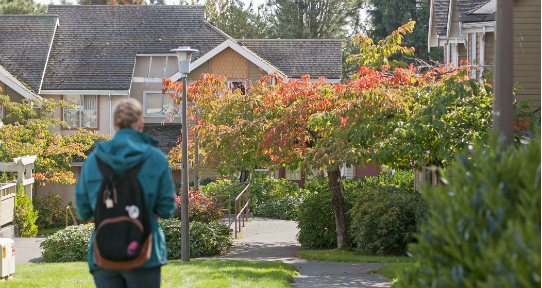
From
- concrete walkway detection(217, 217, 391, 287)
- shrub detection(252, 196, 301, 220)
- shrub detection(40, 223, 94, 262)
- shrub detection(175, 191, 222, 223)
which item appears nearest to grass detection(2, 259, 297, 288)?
concrete walkway detection(217, 217, 391, 287)

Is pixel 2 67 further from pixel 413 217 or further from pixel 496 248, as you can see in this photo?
pixel 496 248

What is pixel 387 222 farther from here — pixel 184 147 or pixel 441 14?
pixel 441 14

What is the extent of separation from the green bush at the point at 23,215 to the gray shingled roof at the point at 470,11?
14.1 metres

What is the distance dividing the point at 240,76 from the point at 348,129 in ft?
52.1

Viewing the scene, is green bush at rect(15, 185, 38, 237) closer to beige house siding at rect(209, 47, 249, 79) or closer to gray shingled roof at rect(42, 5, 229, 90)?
gray shingled roof at rect(42, 5, 229, 90)

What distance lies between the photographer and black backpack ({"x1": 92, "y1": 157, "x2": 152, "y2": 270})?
354 cm

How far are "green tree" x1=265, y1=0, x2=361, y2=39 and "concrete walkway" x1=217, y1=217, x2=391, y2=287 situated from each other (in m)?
25.3

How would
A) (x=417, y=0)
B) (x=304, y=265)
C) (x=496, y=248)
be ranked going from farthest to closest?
1. (x=417, y=0)
2. (x=304, y=265)
3. (x=496, y=248)

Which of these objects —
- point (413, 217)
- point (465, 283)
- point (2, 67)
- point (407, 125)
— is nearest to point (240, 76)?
point (2, 67)

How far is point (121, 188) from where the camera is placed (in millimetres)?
3590

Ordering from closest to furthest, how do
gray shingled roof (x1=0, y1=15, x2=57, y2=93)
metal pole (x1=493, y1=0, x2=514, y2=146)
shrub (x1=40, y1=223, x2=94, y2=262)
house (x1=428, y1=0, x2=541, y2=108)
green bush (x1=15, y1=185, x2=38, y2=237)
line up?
metal pole (x1=493, y1=0, x2=514, y2=146), house (x1=428, y1=0, x2=541, y2=108), shrub (x1=40, y1=223, x2=94, y2=262), green bush (x1=15, y1=185, x2=38, y2=237), gray shingled roof (x1=0, y1=15, x2=57, y2=93)

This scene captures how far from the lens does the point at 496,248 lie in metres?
2.54

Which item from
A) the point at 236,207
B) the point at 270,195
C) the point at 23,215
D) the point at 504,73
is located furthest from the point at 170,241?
the point at 504,73

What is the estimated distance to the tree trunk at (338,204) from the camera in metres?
14.3
